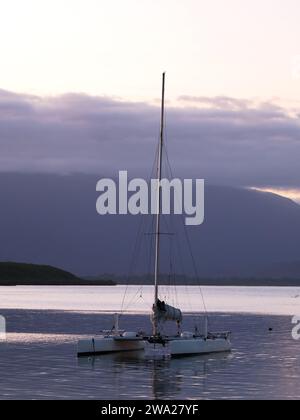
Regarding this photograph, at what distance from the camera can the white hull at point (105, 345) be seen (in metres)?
60.2

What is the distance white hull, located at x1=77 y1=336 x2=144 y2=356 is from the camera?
Result: 6019cm

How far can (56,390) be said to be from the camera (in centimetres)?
4241

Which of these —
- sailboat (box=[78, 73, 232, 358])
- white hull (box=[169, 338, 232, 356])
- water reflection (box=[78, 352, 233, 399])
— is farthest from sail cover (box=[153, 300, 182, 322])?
water reflection (box=[78, 352, 233, 399])

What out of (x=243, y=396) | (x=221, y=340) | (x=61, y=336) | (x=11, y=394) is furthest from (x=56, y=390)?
(x=61, y=336)

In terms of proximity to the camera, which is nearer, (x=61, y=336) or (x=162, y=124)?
(x=162, y=124)

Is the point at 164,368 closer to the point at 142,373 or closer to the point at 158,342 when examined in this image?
the point at 142,373

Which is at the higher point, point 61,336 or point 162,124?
point 162,124

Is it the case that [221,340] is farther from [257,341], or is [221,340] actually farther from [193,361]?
[257,341]

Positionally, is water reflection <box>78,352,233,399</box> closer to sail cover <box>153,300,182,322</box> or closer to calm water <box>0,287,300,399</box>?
calm water <box>0,287,300,399</box>

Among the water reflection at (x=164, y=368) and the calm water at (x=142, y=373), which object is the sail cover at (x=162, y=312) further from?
the calm water at (x=142, y=373)

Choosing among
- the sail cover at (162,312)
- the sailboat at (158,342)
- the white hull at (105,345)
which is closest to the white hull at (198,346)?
the sailboat at (158,342)
